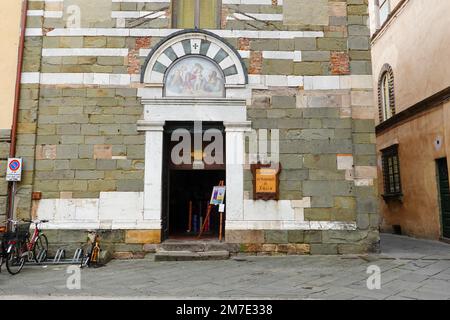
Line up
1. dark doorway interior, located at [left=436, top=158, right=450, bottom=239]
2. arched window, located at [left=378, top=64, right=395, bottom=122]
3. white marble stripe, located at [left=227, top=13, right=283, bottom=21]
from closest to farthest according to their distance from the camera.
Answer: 1. white marble stripe, located at [left=227, top=13, right=283, bottom=21]
2. dark doorway interior, located at [left=436, top=158, right=450, bottom=239]
3. arched window, located at [left=378, top=64, right=395, bottom=122]

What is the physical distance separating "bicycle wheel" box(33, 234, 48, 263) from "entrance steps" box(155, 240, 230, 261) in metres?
2.41

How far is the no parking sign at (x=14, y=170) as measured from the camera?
26.6ft

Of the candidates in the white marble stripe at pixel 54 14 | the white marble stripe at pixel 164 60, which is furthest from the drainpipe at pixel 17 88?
the white marble stripe at pixel 164 60

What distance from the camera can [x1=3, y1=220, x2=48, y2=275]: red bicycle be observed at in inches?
272

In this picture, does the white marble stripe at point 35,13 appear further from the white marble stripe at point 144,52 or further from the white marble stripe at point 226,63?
the white marble stripe at point 226,63

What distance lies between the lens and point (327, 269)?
6797 millimetres

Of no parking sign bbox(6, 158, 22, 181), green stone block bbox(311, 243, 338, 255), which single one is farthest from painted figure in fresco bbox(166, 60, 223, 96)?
green stone block bbox(311, 243, 338, 255)

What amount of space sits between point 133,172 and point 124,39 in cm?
314

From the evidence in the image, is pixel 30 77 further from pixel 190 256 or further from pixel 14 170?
pixel 190 256

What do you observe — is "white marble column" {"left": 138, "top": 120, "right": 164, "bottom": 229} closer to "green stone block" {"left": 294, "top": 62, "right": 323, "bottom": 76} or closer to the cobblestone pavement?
the cobblestone pavement

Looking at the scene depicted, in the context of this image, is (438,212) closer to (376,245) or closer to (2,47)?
(376,245)

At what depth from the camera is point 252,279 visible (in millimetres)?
6105

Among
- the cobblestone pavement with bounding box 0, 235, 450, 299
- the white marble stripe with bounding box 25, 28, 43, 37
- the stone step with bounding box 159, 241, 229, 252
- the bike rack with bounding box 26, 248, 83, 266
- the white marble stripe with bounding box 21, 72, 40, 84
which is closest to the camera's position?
the cobblestone pavement with bounding box 0, 235, 450, 299

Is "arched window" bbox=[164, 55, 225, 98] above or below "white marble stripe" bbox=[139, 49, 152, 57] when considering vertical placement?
below
